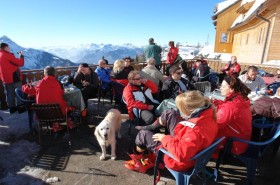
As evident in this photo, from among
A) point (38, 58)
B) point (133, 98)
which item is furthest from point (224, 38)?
point (38, 58)

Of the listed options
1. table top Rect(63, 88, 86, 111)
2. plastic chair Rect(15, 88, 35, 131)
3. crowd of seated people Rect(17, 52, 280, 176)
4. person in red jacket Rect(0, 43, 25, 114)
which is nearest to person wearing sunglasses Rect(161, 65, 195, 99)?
crowd of seated people Rect(17, 52, 280, 176)

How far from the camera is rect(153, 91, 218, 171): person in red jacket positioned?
1.78m

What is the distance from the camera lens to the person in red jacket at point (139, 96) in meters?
3.40

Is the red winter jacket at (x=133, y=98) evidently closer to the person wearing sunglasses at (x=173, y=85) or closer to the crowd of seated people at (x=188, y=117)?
the crowd of seated people at (x=188, y=117)

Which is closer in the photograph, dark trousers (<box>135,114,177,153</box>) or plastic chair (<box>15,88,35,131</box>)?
dark trousers (<box>135,114,177,153</box>)

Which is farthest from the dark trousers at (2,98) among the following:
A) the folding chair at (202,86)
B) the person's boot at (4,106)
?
the folding chair at (202,86)

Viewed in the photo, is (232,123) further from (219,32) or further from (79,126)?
(219,32)

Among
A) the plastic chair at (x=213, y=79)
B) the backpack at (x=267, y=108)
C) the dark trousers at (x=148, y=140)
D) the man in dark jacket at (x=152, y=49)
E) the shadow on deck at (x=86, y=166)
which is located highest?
the man in dark jacket at (x=152, y=49)

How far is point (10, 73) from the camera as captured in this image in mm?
4789

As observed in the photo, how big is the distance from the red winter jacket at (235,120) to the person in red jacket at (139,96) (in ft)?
4.02

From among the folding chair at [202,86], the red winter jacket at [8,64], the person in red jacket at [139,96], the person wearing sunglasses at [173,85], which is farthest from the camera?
the red winter jacket at [8,64]

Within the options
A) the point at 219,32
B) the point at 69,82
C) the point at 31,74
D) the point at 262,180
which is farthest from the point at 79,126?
the point at 219,32

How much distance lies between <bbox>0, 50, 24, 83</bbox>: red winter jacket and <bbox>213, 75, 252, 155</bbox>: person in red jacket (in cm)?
469

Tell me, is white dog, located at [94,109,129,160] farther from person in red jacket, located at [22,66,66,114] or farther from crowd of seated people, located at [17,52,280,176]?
person in red jacket, located at [22,66,66,114]
